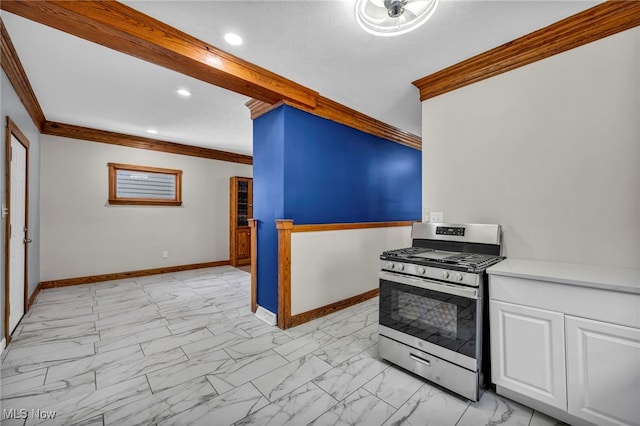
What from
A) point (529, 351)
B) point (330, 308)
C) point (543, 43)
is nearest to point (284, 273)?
point (330, 308)

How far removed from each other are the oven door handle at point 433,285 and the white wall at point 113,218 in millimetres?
4836

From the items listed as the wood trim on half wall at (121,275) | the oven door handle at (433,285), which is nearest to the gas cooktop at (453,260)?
the oven door handle at (433,285)

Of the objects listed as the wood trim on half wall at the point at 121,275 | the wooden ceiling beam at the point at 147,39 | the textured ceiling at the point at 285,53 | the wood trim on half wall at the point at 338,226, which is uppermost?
the textured ceiling at the point at 285,53

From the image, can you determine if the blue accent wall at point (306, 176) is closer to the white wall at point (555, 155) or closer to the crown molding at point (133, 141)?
the white wall at point (555, 155)

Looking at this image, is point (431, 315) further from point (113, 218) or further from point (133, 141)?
point (133, 141)

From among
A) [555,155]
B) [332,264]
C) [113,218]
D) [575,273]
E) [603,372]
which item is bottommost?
[603,372]

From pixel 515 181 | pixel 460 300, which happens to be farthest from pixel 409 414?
pixel 515 181

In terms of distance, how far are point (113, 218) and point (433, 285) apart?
538cm

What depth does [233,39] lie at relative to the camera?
2.11 meters

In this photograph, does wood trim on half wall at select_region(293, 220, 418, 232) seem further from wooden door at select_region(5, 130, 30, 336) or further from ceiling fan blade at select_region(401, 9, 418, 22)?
wooden door at select_region(5, 130, 30, 336)

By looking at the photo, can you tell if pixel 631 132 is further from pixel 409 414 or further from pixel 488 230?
pixel 409 414

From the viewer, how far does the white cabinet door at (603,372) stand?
1.32m

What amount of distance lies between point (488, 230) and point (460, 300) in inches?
30.8

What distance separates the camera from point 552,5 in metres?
1.77
